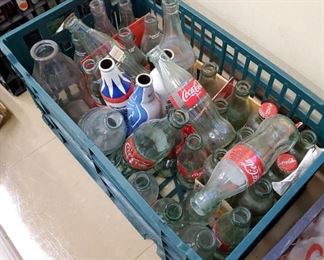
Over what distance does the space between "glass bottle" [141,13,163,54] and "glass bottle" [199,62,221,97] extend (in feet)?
0.51

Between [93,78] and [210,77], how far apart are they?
0.88 ft

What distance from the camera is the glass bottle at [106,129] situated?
2.44 feet

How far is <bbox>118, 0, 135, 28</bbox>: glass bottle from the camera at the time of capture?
2.95 feet

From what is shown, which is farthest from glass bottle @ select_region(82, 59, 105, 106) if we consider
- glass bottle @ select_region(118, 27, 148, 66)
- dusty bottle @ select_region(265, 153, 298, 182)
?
dusty bottle @ select_region(265, 153, 298, 182)

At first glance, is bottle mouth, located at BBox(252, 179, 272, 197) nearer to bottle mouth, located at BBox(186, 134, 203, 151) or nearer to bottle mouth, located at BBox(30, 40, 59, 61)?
bottle mouth, located at BBox(186, 134, 203, 151)

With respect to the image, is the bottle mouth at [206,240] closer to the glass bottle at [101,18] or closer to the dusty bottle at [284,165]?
the dusty bottle at [284,165]

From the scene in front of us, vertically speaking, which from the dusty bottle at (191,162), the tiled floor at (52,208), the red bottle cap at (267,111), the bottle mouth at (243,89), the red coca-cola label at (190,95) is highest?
the red coca-cola label at (190,95)

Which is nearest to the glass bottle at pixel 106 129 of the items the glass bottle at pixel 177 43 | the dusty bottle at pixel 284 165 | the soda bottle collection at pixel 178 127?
the soda bottle collection at pixel 178 127

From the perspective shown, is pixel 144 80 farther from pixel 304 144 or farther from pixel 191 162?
pixel 304 144

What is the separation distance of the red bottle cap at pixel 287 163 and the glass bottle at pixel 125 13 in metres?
0.52

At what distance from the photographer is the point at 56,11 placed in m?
0.86

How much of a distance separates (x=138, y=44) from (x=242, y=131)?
1.25 feet

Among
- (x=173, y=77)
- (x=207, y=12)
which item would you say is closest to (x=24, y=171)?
(x=173, y=77)

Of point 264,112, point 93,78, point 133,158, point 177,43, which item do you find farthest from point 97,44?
point 264,112
